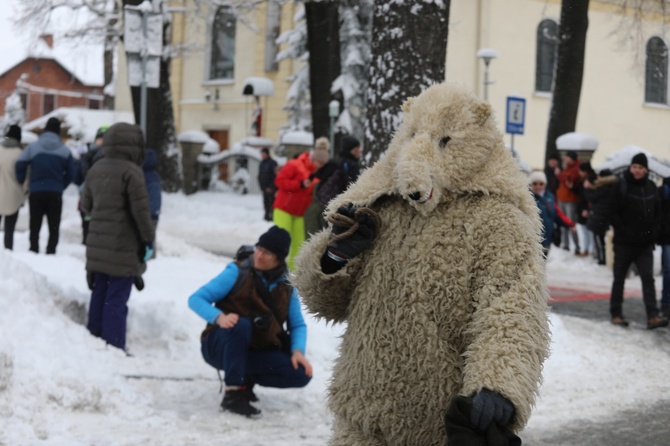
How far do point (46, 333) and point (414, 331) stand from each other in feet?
14.6

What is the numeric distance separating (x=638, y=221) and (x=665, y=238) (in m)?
0.66

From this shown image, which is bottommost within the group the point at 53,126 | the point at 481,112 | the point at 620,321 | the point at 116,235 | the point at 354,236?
the point at 620,321

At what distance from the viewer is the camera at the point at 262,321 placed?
682 cm

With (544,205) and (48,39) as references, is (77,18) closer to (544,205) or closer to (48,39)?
(48,39)

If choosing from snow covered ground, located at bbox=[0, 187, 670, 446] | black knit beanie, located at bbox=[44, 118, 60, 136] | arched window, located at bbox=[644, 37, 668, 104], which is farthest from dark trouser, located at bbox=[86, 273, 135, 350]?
arched window, located at bbox=[644, 37, 668, 104]

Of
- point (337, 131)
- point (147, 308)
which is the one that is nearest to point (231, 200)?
point (337, 131)

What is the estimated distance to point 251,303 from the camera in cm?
682

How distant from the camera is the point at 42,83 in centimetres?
7900

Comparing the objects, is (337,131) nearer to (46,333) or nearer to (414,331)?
(46,333)

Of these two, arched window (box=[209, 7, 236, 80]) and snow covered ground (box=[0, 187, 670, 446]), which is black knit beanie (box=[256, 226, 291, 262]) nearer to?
snow covered ground (box=[0, 187, 670, 446])

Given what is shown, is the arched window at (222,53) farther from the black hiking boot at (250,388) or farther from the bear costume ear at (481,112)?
the bear costume ear at (481,112)

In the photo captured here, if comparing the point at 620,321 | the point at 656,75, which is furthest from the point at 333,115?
the point at 656,75

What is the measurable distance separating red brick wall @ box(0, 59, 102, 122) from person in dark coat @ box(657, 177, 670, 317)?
70.8 m

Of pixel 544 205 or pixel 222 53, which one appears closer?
pixel 544 205
